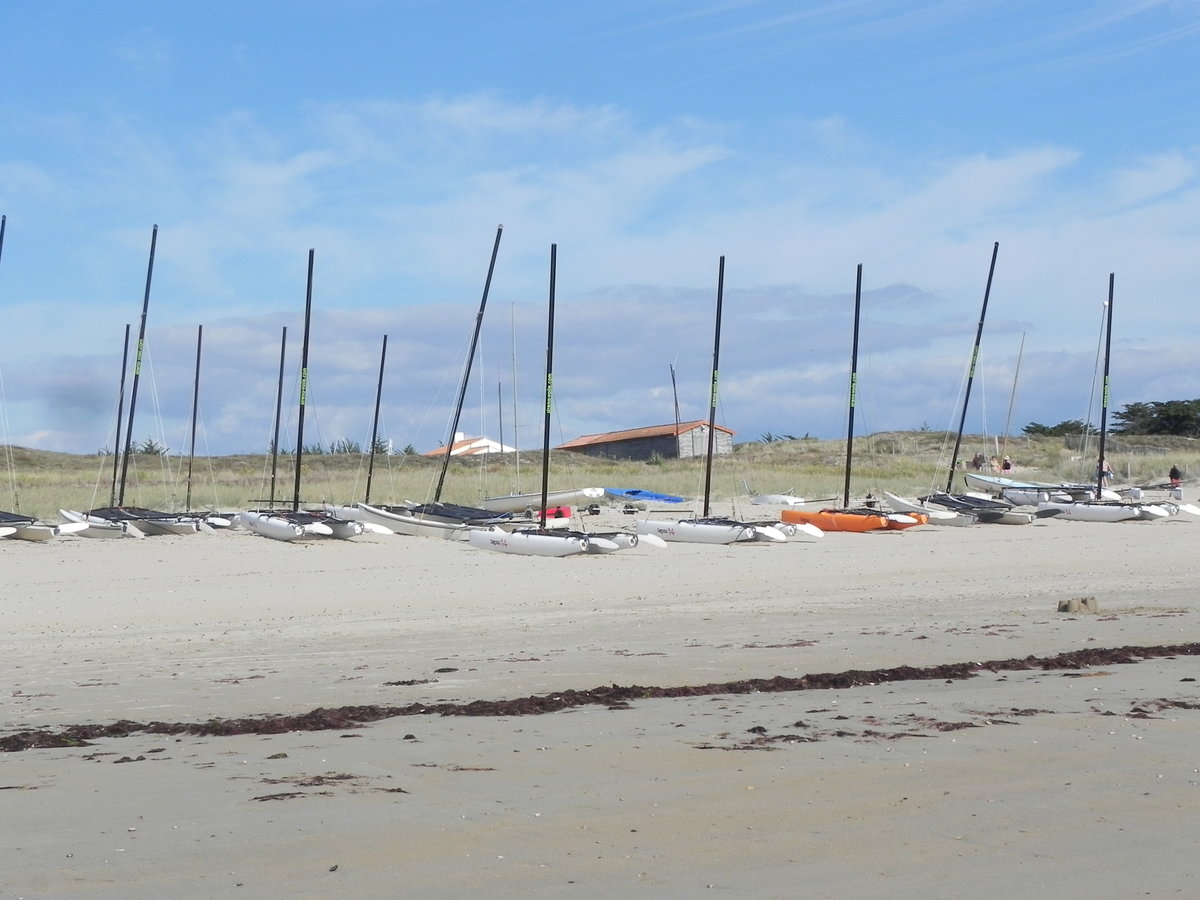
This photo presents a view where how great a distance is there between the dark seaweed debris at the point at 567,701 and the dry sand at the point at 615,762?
209 millimetres

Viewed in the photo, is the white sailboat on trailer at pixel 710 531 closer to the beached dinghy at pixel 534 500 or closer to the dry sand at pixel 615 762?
the beached dinghy at pixel 534 500

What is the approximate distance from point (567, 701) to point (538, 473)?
49654 mm

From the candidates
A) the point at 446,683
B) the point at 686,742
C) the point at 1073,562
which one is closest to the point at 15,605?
the point at 446,683

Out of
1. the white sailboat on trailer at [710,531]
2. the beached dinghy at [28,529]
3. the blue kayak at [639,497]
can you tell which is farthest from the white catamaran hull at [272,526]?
the blue kayak at [639,497]

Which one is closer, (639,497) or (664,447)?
(639,497)

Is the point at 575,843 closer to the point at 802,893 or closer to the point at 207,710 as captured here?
the point at 802,893

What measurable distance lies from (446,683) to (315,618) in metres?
6.88

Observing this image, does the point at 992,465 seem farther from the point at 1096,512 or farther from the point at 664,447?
the point at 1096,512

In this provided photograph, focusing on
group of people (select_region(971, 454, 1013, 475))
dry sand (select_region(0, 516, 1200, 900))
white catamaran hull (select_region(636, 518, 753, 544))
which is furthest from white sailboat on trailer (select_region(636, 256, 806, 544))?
group of people (select_region(971, 454, 1013, 475))

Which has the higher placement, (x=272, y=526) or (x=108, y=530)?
(x=272, y=526)

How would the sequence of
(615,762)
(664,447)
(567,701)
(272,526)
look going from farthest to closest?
(664,447) < (272,526) < (567,701) < (615,762)

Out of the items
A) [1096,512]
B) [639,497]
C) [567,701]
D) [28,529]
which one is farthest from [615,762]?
[639,497]

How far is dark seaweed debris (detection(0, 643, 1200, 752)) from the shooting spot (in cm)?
829

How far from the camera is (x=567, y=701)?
9.23 m
